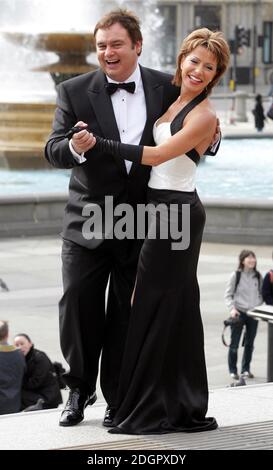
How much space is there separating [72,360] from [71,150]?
3.32 ft

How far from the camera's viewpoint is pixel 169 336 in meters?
6.27

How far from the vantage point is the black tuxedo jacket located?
20.4 ft

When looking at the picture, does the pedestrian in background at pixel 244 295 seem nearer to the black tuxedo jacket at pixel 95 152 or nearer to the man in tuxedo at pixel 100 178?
the man in tuxedo at pixel 100 178

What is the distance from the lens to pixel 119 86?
20.5ft

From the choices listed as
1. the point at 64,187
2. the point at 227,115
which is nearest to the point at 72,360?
the point at 64,187

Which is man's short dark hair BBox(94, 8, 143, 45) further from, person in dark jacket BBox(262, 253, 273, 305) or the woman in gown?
person in dark jacket BBox(262, 253, 273, 305)

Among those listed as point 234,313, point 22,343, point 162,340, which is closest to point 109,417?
point 162,340

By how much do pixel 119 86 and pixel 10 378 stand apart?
147 inches

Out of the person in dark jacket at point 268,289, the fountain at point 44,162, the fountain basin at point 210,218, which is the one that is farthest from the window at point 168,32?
the person in dark jacket at point 268,289

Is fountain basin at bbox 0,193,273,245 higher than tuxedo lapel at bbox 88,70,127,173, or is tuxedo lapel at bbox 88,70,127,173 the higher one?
tuxedo lapel at bbox 88,70,127,173

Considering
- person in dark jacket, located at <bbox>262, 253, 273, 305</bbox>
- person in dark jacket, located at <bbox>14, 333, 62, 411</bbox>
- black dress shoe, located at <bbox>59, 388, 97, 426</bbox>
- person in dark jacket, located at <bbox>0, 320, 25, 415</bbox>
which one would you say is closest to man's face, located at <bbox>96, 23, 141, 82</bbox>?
black dress shoe, located at <bbox>59, 388, 97, 426</bbox>

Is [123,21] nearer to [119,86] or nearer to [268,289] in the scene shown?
[119,86]

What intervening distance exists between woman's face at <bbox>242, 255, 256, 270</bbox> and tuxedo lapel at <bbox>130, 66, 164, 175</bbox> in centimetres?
615
